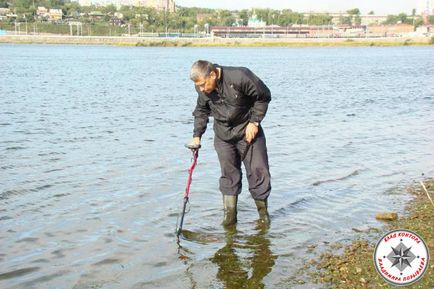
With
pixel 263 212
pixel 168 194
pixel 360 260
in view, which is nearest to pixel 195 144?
pixel 263 212

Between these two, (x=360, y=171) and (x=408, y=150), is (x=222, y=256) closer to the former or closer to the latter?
(x=360, y=171)

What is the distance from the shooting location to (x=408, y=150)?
621 inches

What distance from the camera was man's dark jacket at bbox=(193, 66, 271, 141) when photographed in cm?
791

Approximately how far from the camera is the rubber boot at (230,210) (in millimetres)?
9016

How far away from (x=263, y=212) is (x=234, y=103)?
201 cm

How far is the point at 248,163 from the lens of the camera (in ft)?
27.9

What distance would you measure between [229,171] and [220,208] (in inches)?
73.9

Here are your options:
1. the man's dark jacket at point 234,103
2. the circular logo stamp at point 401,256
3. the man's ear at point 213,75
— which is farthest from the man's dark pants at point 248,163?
the circular logo stamp at point 401,256

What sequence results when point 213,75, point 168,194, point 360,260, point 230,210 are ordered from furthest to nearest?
point 168,194
point 230,210
point 213,75
point 360,260

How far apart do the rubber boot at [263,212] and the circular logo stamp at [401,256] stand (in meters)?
4.30

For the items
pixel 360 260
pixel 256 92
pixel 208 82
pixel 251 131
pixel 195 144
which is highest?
pixel 208 82

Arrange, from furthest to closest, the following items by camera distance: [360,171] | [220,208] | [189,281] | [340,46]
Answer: [340,46] < [360,171] < [220,208] < [189,281]

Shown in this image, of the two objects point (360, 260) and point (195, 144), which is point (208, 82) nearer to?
point (195, 144)

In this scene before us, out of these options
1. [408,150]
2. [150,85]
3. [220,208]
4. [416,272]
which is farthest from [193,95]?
[416,272]
